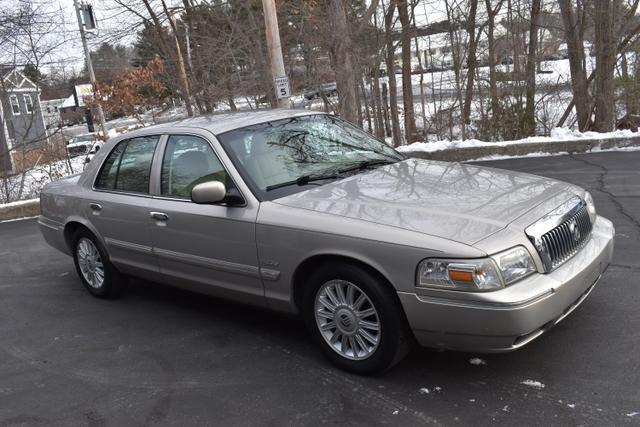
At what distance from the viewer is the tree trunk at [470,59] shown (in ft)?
43.8

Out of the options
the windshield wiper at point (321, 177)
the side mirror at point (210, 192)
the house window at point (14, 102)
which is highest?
the house window at point (14, 102)

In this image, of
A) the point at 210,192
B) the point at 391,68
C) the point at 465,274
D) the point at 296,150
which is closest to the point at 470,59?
the point at 391,68

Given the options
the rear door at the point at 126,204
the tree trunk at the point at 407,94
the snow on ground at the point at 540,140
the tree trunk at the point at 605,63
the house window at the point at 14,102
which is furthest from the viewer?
the house window at the point at 14,102

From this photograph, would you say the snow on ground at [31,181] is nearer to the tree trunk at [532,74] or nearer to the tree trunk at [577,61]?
the tree trunk at [532,74]

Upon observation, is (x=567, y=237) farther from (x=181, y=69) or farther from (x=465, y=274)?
(x=181, y=69)

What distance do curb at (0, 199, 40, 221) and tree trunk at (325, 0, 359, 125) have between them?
20.6 feet

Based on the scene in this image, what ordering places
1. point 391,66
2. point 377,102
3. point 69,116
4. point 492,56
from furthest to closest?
point 69,116 < point 391,66 < point 377,102 < point 492,56

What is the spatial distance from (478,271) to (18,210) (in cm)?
1001

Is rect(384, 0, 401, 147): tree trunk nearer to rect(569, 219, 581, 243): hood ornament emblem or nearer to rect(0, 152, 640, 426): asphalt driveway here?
rect(0, 152, 640, 426): asphalt driveway

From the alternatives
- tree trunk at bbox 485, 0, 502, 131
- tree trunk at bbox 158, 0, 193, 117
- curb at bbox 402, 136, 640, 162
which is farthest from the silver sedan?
tree trunk at bbox 158, 0, 193, 117

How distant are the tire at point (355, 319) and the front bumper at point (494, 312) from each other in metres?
0.12

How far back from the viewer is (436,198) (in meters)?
3.74

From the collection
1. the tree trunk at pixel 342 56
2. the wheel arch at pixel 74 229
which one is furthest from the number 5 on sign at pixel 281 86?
the wheel arch at pixel 74 229

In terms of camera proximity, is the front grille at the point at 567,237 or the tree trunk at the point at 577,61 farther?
the tree trunk at the point at 577,61
